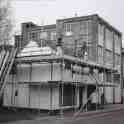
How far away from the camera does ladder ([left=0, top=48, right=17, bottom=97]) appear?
1641 centimetres

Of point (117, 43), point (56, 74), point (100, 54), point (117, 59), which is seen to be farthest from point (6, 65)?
point (117, 43)

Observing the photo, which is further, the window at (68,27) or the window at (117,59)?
the window at (117,59)

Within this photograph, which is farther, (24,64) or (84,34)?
(84,34)

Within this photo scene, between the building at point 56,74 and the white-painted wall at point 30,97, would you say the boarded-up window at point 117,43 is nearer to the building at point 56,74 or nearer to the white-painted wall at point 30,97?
the building at point 56,74

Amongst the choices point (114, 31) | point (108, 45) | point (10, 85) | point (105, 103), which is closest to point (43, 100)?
point (10, 85)

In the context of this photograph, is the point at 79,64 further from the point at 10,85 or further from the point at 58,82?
the point at 10,85

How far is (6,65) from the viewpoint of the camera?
57.5 ft

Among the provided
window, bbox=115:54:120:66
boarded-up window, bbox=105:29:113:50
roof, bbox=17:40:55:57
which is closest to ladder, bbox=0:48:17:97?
roof, bbox=17:40:55:57

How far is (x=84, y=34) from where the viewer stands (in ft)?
88.1

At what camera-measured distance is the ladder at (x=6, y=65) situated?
16.4m

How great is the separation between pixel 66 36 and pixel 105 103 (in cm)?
901

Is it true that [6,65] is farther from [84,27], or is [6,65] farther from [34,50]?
[84,27]

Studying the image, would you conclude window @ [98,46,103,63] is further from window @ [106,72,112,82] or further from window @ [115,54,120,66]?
window @ [115,54,120,66]

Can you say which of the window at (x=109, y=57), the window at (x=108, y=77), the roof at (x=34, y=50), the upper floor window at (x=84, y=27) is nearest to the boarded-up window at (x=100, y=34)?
the upper floor window at (x=84, y=27)
